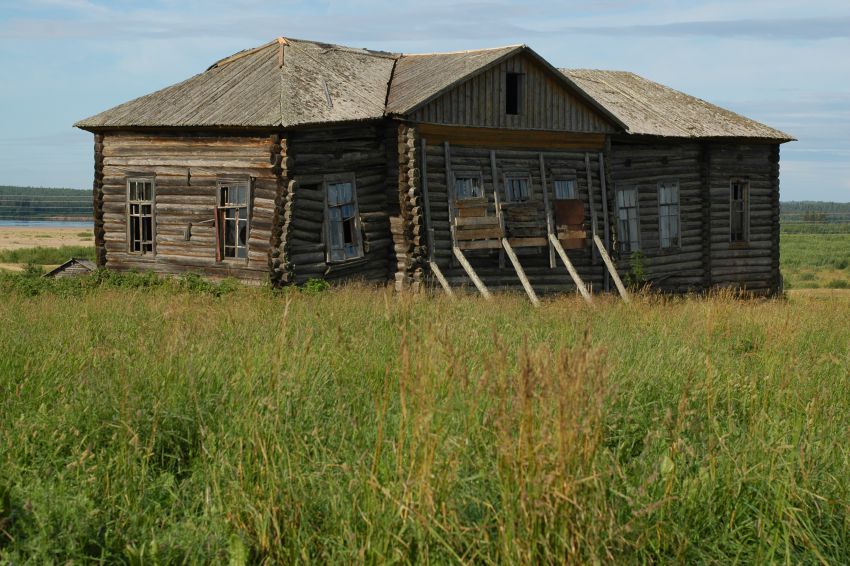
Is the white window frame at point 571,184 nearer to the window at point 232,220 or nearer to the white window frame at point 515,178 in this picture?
the white window frame at point 515,178

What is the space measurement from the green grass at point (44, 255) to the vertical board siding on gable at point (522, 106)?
1956cm

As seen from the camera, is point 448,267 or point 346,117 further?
point 448,267

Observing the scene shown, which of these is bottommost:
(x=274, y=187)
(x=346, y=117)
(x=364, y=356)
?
(x=364, y=356)

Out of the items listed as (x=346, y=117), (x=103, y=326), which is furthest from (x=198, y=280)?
(x=103, y=326)

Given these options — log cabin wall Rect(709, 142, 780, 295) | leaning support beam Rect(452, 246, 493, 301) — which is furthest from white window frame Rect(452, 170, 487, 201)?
log cabin wall Rect(709, 142, 780, 295)

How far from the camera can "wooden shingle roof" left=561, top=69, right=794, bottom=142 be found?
21406 millimetres

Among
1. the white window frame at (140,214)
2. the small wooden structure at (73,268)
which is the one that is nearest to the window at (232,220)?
the white window frame at (140,214)

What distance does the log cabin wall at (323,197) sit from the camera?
16609mm

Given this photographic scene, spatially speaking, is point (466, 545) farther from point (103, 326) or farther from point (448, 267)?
point (448, 267)

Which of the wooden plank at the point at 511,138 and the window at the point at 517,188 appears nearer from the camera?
the wooden plank at the point at 511,138

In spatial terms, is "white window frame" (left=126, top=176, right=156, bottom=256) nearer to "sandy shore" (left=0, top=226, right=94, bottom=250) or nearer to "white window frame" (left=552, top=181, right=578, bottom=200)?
"white window frame" (left=552, top=181, right=578, bottom=200)

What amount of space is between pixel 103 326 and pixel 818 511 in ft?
21.5

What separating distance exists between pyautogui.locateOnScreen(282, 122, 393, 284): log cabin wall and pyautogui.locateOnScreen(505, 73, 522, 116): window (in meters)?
2.65

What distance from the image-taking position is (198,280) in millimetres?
16969
